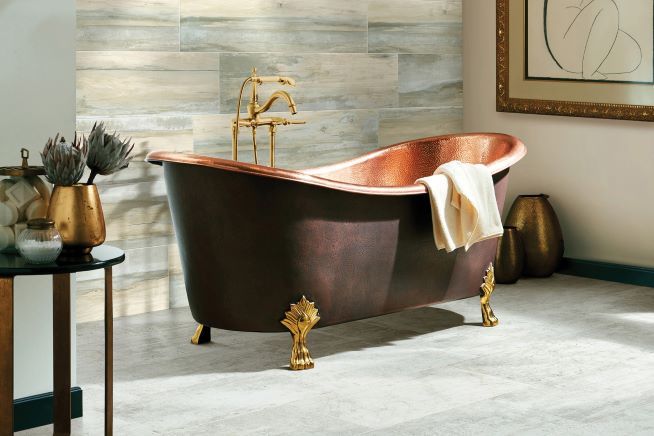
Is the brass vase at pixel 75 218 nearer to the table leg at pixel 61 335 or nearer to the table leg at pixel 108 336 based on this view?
the table leg at pixel 108 336

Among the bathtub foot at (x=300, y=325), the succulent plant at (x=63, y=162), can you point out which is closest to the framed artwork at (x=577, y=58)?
the bathtub foot at (x=300, y=325)

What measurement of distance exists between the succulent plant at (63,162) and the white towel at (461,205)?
1.72 m

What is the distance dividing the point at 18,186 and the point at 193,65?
90.5 inches

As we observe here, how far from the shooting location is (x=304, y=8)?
5.28 meters

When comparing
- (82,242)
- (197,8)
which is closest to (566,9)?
(197,8)

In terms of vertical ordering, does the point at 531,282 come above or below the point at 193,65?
below

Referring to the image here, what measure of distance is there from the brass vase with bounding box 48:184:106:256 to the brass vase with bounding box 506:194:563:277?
3.28m

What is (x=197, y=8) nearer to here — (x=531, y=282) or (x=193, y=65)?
(x=193, y=65)

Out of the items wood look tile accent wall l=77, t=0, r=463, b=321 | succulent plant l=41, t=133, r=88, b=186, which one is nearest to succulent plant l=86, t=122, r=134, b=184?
succulent plant l=41, t=133, r=88, b=186

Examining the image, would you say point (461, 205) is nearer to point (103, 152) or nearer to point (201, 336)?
point (201, 336)

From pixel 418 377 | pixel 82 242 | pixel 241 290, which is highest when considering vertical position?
pixel 82 242

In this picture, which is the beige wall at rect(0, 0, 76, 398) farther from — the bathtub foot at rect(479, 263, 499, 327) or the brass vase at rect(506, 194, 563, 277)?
the brass vase at rect(506, 194, 563, 277)

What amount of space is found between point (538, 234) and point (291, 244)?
2121 mm

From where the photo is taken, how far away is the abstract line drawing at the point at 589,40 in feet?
17.6
